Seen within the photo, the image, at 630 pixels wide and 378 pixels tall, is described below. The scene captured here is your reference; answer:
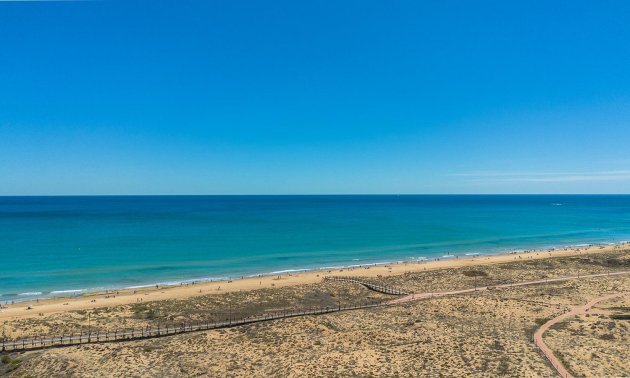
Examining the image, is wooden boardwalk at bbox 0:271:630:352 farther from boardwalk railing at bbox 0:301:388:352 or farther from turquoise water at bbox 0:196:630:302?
turquoise water at bbox 0:196:630:302

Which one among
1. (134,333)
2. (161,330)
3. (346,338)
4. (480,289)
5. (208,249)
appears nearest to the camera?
(346,338)

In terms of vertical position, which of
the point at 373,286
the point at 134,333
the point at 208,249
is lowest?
the point at 373,286

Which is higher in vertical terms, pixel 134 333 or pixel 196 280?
pixel 134 333

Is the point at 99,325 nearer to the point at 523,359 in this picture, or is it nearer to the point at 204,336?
the point at 204,336

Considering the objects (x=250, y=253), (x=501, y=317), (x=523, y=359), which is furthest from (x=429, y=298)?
(x=250, y=253)

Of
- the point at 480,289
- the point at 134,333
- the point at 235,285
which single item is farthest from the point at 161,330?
the point at 480,289

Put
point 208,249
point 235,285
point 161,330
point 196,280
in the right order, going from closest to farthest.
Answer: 1. point 161,330
2. point 235,285
3. point 196,280
4. point 208,249

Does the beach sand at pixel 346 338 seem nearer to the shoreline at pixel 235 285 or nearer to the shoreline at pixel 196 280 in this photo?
the shoreline at pixel 235 285

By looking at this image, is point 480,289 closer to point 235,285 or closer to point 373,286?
point 373,286
